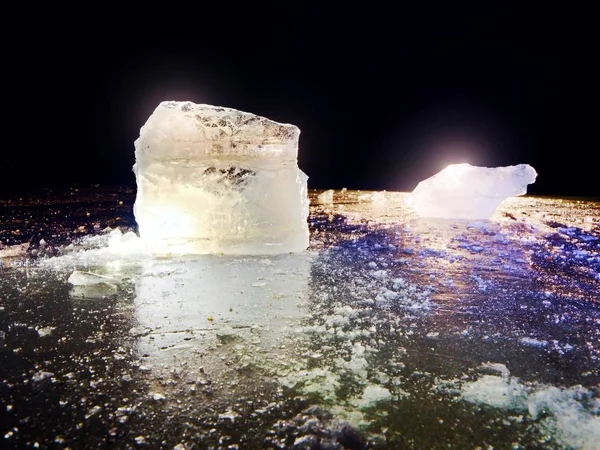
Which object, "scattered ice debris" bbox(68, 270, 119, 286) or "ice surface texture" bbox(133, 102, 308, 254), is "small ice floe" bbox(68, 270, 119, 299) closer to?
"scattered ice debris" bbox(68, 270, 119, 286)

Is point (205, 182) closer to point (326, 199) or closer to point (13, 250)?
point (13, 250)

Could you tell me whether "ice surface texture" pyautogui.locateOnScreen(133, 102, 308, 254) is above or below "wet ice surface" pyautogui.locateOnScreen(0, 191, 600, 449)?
above

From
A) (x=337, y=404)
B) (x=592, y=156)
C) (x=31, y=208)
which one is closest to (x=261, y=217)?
(x=337, y=404)

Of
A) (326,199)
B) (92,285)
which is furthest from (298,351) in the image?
(326,199)

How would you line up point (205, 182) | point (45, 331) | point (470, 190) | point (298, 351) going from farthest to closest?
point (470, 190) < point (205, 182) < point (45, 331) < point (298, 351)

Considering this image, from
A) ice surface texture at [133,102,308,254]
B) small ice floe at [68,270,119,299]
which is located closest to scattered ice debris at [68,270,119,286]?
small ice floe at [68,270,119,299]

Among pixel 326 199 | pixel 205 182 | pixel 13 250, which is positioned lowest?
pixel 13 250

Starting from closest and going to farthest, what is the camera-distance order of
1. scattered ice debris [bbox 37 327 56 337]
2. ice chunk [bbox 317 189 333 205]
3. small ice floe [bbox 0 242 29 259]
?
scattered ice debris [bbox 37 327 56 337] < small ice floe [bbox 0 242 29 259] < ice chunk [bbox 317 189 333 205]
